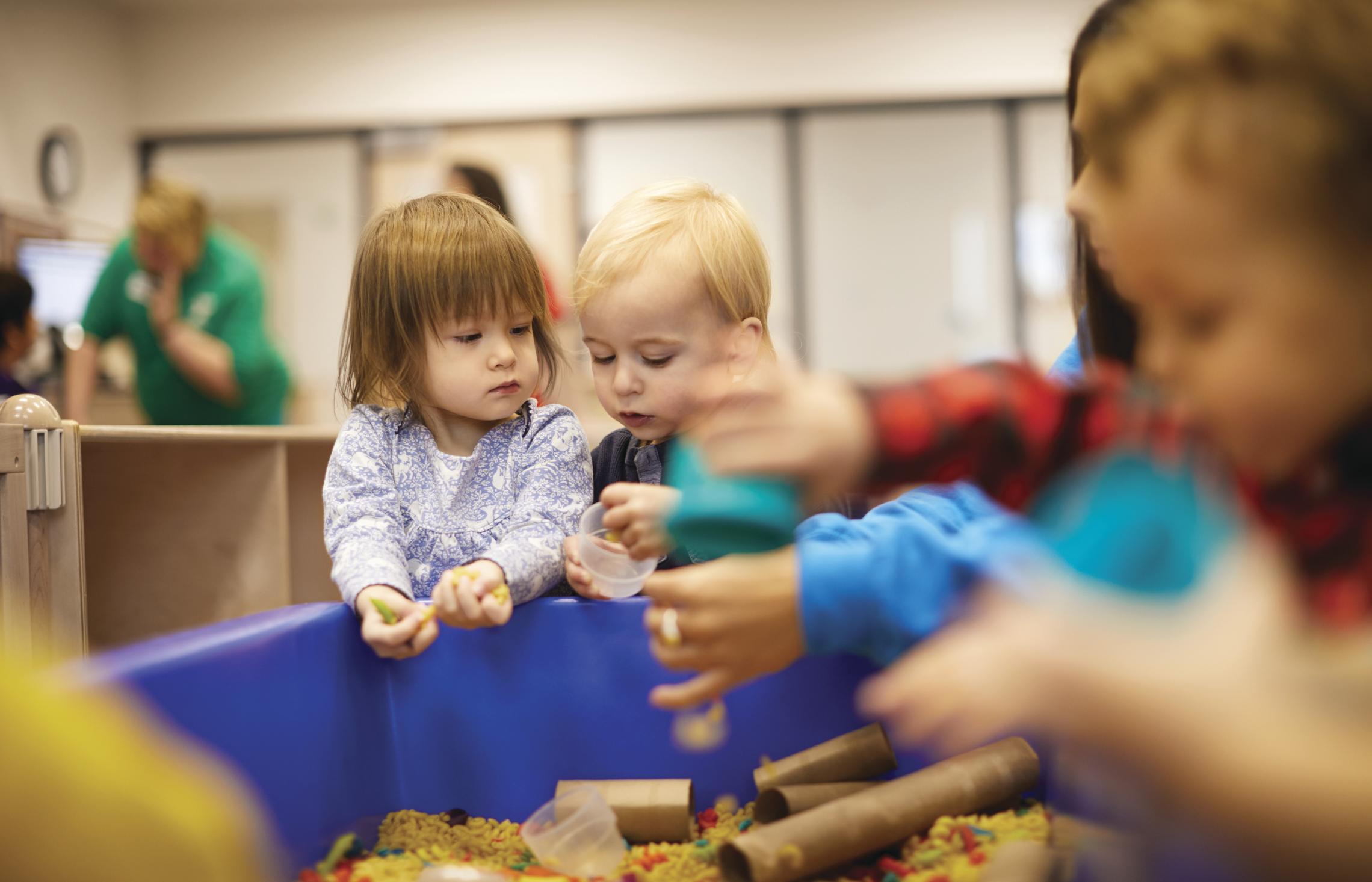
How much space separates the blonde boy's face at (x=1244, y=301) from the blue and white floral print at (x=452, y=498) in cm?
53

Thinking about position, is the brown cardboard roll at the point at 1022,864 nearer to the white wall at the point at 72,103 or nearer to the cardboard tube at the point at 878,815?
the cardboard tube at the point at 878,815

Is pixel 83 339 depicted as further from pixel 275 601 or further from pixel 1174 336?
pixel 1174 336

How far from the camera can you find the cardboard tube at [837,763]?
0.71m

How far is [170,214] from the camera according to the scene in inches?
87.4

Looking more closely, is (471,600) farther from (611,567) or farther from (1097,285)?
(1097,285)

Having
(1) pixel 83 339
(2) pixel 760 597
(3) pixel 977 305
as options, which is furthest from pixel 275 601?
(3) pixel 977 305

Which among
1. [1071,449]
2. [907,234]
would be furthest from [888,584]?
[907,234]

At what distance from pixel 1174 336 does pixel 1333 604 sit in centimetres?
12

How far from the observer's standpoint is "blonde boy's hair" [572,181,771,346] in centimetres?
93

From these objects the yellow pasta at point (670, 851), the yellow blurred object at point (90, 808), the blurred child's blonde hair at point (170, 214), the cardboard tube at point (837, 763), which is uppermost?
the blurred child's blonde hair at point (170, 214)

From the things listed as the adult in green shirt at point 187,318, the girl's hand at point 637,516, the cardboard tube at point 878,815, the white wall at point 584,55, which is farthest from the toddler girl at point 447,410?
the white wall at point 584,55

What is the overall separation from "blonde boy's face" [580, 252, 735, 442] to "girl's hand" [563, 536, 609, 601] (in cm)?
15

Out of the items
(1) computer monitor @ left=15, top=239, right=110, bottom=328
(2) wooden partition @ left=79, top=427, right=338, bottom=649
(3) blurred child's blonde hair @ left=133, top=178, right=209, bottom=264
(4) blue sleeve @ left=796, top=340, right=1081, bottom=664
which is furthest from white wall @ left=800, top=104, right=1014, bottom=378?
(4) blue sleeve @ left=796, top=340, right=1081, bottom=664

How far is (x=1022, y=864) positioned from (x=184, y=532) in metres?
1.18
